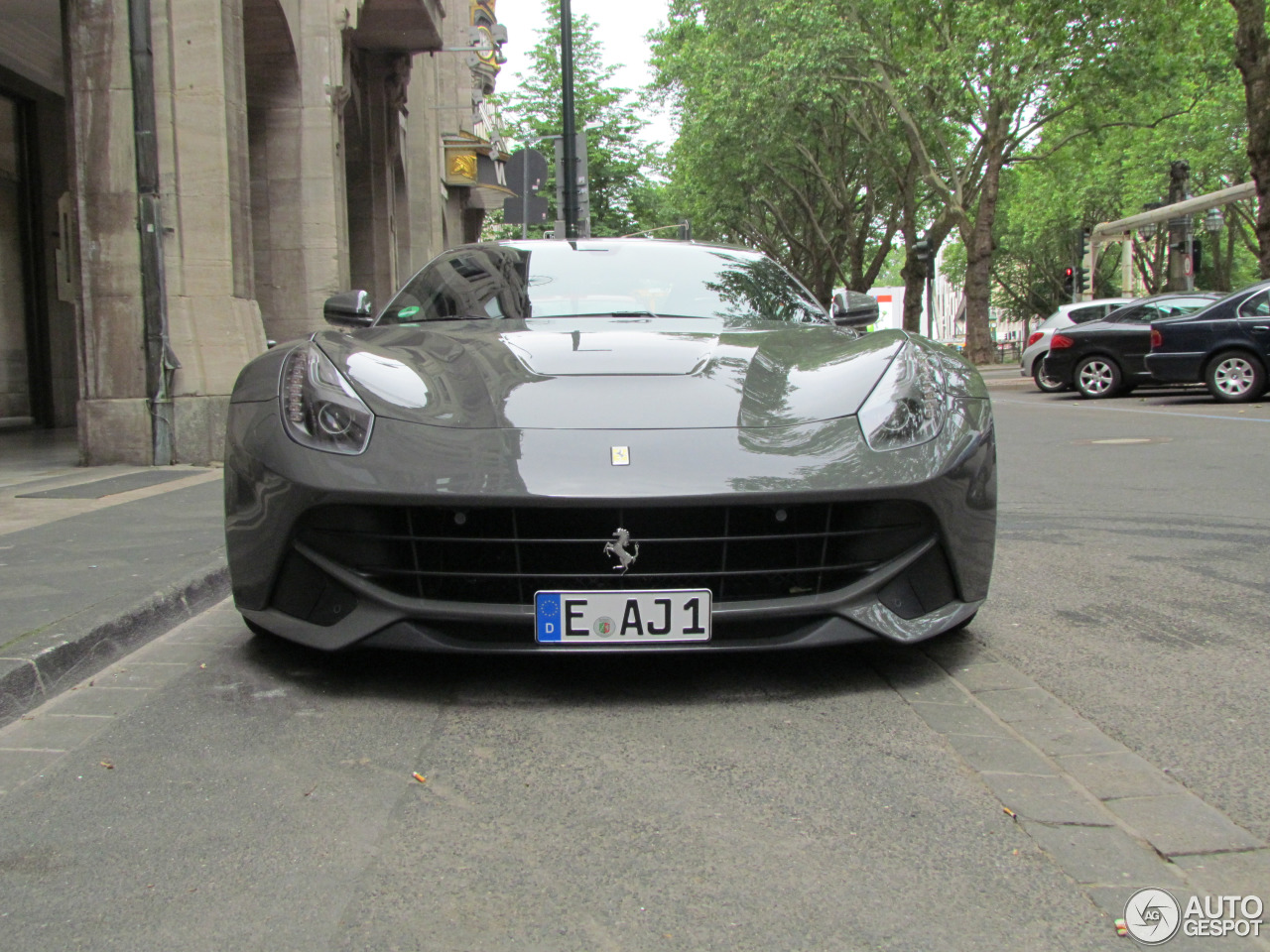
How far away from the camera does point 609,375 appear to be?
3.45m

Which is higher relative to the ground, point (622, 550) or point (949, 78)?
point (949, 78)

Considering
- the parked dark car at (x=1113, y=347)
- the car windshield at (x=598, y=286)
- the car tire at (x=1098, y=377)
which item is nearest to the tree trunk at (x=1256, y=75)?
the parked dark car at (x=1113, y=347)

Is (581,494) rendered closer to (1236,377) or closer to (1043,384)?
(1236,377)

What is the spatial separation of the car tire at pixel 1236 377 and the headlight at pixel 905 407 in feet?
41.4

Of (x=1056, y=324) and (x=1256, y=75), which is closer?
(x=1256, y=75)

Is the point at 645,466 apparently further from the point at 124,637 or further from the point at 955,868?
the point at 124,637

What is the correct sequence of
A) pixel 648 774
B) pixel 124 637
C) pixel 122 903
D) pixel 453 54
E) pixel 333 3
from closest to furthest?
pixel 122 903
pixel 648 774
pixel 124 637
pixel 333 3
pixel 453 54

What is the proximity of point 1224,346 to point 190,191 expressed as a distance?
11.7 meters

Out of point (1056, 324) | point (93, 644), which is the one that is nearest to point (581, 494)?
point (93, 644)

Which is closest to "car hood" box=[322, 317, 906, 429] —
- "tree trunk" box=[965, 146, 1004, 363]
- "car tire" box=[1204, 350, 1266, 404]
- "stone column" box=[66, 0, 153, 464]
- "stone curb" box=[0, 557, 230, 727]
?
"stone curb" box=[0, 557, 230, 727]

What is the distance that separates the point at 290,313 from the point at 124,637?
34.1 feet

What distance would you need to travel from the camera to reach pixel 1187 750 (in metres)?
2.77

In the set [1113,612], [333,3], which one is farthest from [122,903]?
[333,3]

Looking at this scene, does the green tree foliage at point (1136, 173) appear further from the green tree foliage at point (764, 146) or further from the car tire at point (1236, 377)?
the car tire at point (1236, 377)
